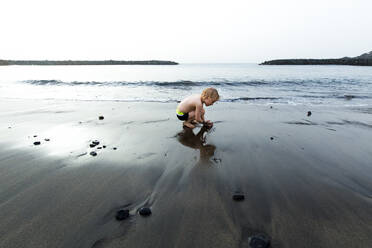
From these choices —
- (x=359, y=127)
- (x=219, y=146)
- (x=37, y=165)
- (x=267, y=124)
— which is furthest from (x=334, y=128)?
(x=37, y=165)

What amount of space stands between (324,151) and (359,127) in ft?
8.33

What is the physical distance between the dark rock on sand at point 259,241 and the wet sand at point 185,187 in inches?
2.2

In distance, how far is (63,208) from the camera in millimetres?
2150

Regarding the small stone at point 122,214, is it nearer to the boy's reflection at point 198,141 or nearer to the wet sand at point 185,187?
the wet sand at point 185,187

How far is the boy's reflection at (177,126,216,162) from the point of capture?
11.8ft

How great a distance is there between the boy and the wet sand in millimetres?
593

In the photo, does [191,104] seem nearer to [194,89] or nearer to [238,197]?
[238,197]

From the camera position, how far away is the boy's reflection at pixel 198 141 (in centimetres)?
360

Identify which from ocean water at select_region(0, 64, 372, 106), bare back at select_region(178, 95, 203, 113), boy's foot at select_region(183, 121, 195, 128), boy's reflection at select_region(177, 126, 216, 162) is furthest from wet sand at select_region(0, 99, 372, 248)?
ocean water at select_region(0, 64, 372, 106)

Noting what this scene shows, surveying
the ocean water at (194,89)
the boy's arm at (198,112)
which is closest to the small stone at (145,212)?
the boy's arm at (198,112)

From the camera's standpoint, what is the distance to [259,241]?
5.49ft

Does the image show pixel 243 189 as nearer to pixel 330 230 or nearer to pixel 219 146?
pixel 330 230

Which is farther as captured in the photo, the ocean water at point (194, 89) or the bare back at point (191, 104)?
the ocean water at point (194, 89)

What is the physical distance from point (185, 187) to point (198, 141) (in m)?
1.84
